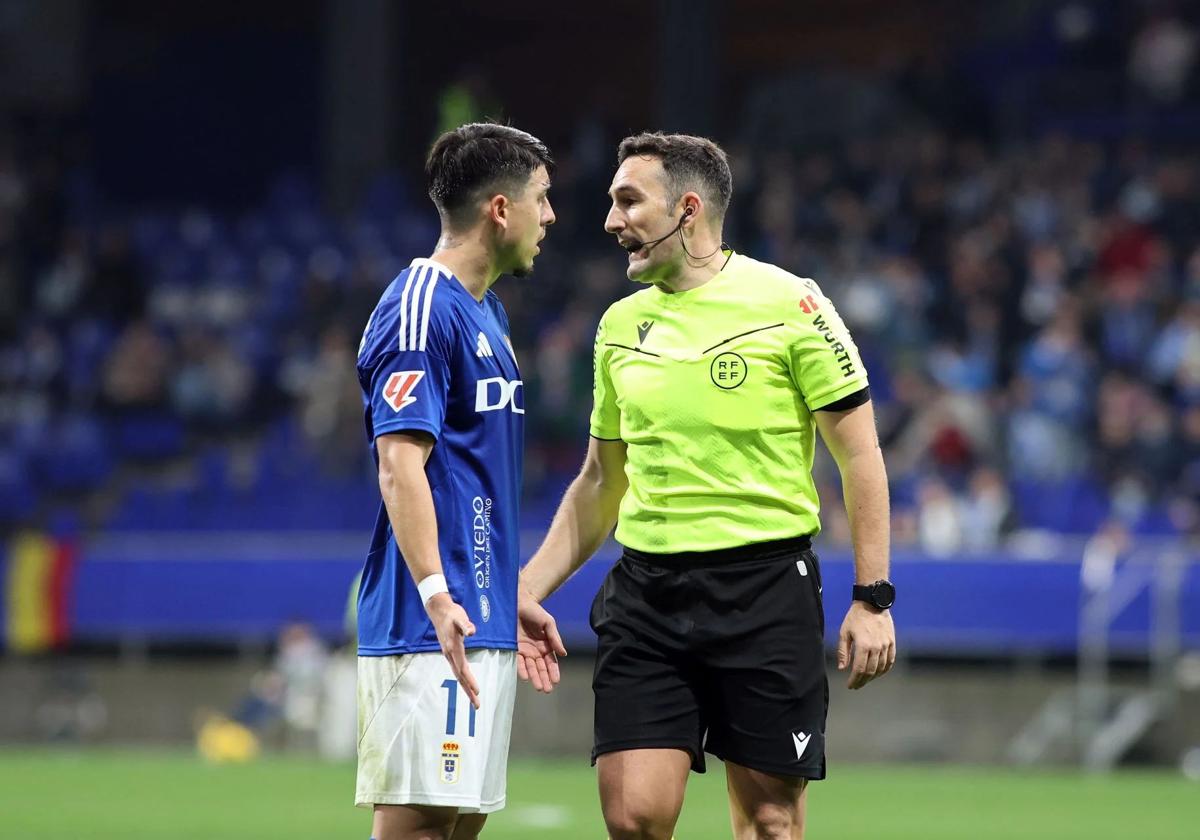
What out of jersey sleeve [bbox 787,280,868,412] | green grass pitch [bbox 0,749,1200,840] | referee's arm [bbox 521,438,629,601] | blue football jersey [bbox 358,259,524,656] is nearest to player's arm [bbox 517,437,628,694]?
referee's arm [bbox 521,438,629,601]

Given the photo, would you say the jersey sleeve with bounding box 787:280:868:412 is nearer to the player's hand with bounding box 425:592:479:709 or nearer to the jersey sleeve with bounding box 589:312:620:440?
the jersey sleeve with bounding box 589:312:620:440

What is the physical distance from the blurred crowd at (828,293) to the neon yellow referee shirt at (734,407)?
37.0ft

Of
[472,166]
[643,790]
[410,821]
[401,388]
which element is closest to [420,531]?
[401,388]

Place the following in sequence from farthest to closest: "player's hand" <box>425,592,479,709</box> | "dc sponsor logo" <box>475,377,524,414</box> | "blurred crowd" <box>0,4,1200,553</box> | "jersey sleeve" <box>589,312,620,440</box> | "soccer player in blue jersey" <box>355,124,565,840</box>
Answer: "blurred crowd" <box>0,4,1200,553</box>, "jersey sleeve" <box>589,312,620,440</box>, "dc sponsor logo" <box>475,377,524,414</box>, "soccer player in blue jersey" <box>355,124,565,840</box>, "player's hand" <box>425,592,479,709</box>

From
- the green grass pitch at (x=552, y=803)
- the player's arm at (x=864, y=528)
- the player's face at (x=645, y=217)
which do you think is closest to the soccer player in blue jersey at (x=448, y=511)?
the player's face at (x=645, y=217)

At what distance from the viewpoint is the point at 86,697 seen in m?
18.9

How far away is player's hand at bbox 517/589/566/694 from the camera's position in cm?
582

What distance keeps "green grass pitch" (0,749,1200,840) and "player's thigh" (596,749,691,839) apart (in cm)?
496

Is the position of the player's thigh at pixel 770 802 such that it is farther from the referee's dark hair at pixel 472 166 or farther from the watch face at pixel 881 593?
the referee's dark hair at pixel 472 166

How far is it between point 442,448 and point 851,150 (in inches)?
709

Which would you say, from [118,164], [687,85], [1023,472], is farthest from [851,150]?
[118,164]

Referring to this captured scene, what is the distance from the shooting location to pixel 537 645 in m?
5.87

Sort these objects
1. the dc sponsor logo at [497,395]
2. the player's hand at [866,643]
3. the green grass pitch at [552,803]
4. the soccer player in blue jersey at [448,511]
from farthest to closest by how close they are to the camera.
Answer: the green grass pitch at [552,803] → the player's hand at [866,643] → the dc sponsor logo at [497,395] → the soccer player in blue jersey at [448,511]

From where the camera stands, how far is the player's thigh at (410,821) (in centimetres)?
530
